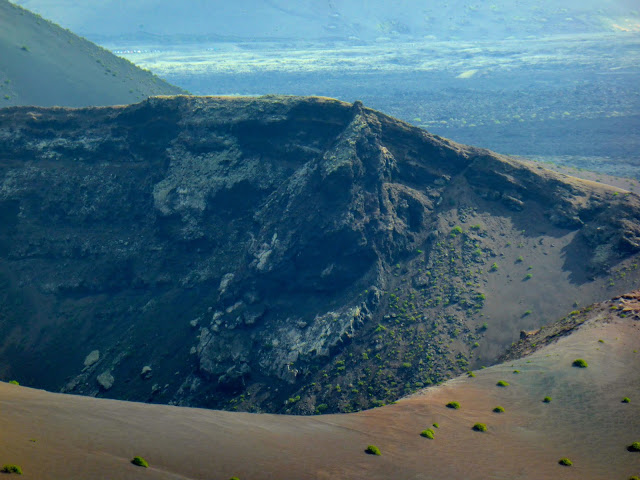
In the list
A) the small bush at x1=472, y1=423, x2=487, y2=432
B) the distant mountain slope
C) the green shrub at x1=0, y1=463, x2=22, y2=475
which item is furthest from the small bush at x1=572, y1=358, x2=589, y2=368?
the distant mountain slope

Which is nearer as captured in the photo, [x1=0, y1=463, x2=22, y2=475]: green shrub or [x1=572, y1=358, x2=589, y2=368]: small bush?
[x1=0, y1=463, x2=22, y2=475]: green shrub

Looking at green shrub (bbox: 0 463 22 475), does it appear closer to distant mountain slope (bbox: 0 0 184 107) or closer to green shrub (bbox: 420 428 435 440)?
green shrub (bbox: 420 428 435 440)

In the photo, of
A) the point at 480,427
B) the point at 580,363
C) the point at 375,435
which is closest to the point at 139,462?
the point at 375,435

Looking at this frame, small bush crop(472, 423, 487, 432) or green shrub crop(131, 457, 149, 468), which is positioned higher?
green shrub crop(131, 457, 149, 468)

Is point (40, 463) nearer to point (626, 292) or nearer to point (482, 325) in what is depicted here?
point (482, 325)

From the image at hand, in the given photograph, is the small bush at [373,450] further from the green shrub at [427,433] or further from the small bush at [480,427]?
the small bush at [480,427]

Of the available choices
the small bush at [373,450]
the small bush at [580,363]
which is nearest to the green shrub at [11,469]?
the small bush at [373,450]

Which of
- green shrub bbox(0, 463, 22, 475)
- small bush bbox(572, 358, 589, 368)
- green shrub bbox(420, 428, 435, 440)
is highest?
green shrub bbox(0, 463, 22, 475)
